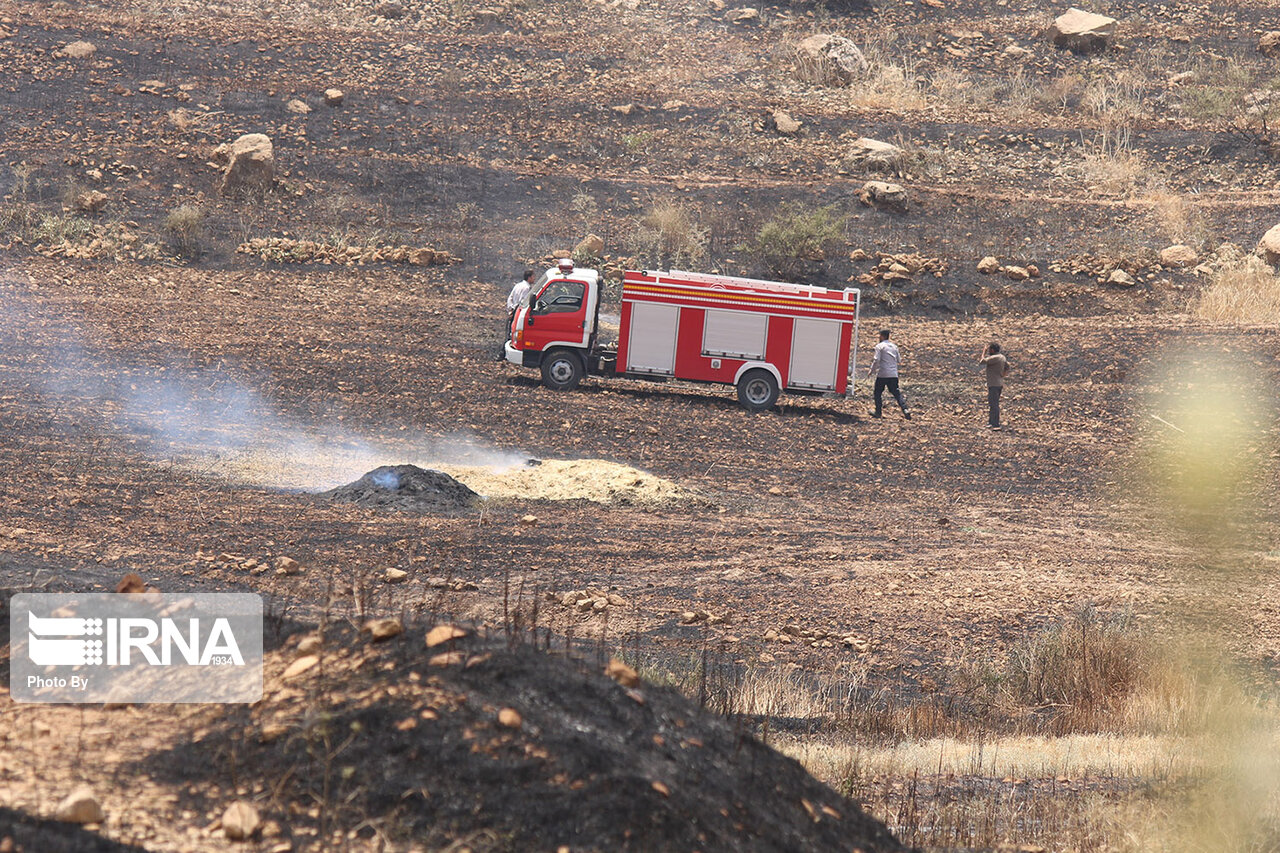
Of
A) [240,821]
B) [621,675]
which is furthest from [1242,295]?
[240,821]

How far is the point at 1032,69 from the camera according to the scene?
122 ft

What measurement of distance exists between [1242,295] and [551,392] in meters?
16.9

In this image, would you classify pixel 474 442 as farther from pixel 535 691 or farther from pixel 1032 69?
pixel 1032 69

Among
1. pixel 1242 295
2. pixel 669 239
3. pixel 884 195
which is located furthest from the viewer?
pixel 884 195

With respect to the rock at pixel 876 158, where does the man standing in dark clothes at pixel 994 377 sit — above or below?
below

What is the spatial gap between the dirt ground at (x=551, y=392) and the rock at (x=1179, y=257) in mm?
298

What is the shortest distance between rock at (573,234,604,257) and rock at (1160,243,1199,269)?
14187 mm

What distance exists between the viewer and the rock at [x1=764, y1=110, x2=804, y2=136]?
33.7 meters

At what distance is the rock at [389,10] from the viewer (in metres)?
37.2

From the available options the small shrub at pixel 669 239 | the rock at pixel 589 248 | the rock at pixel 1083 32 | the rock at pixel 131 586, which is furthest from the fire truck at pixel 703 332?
the rock at pixel 1083 32

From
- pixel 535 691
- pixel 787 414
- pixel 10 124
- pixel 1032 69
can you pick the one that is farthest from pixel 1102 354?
pixel 10 124

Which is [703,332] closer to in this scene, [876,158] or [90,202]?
[876,158]

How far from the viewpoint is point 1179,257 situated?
94.6 ft

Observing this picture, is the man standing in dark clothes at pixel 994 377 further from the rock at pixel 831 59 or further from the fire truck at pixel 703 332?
the rock at pixel 831 59
